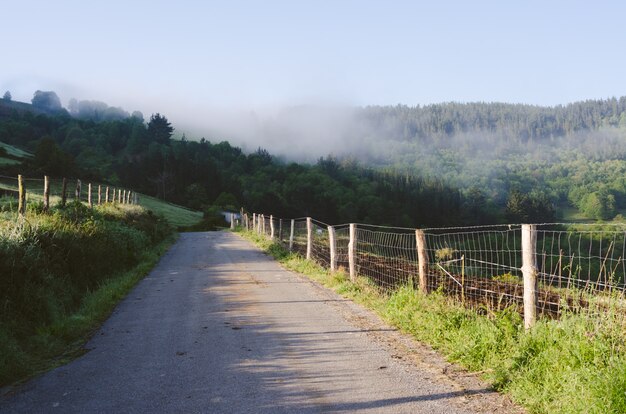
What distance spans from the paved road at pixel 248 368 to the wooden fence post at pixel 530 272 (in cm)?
134

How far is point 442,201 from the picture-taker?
5674 inches

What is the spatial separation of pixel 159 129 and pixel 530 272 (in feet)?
579

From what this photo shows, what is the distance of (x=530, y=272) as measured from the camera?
6.43 meters

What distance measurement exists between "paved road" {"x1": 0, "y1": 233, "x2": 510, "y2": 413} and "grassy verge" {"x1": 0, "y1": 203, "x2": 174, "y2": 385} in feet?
1.30

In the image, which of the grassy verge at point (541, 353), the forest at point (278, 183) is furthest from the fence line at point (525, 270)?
the forest at point (278, 183)

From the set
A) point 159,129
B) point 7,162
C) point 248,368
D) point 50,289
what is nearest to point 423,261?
point 248,368

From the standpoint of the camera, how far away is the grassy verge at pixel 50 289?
705 centimetres

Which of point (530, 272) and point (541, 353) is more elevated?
point (530, 272)

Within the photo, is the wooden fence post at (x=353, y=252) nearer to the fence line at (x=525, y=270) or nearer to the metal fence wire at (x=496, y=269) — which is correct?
the fence line at (x=525, y=270)

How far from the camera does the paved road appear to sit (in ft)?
16.6

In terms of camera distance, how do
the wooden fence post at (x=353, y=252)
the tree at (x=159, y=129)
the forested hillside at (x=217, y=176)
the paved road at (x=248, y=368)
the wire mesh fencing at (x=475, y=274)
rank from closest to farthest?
1. the paved road at (x=248, y=368)
2. the wire mesh fencing at (x=475, y=274)
3. the wooden fence post at (x=353, y=252)
4. the forested hillside at (x=217, y=176)
5. the tree at (x=159, y=129)

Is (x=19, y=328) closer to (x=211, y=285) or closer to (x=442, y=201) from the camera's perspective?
(x=211, y=285)

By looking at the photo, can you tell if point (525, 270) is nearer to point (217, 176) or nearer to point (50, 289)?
point (50, 289)

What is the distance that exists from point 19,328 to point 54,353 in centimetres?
78
